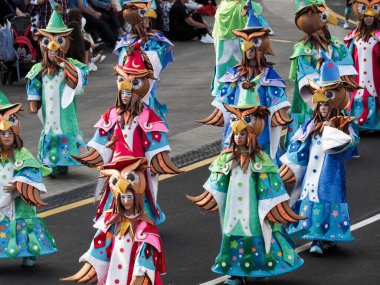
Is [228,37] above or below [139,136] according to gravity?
below

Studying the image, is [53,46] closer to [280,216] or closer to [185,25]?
[280,216]

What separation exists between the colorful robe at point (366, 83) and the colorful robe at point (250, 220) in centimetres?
712

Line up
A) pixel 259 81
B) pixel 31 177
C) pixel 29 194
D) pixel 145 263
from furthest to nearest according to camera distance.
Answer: pixel 259 81
pixel 31 177
pixel 29 194
pixel 145 263

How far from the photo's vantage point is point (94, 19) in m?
26.1

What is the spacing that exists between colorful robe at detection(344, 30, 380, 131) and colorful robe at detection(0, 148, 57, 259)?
7459mm

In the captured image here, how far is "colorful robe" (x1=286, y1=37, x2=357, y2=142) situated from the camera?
59.2 feet

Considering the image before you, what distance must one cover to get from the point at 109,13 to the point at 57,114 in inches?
350

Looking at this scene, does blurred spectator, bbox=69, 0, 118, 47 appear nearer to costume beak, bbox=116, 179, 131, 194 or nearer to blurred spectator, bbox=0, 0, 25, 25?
blurred spectator, bbox=0, 0, 25, 25

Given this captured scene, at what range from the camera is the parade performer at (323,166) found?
1455cm

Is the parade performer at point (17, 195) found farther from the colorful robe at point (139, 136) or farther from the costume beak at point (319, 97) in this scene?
the costume beak at point (319, 97)

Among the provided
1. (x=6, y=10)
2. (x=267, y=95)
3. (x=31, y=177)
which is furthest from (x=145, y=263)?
(x=6, y=10)

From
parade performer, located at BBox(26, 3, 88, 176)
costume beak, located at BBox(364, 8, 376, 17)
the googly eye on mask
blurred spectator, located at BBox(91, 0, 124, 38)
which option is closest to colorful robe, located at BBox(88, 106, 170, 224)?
parade performer, located at BBox(26, 3, 88, 176)

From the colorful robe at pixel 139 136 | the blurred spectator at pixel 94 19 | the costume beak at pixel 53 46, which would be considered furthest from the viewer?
the blurred spectator at pixel 94 19

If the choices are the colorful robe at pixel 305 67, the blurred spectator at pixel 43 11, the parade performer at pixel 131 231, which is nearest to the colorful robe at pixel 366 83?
the colorful robe at pixel 305 67
